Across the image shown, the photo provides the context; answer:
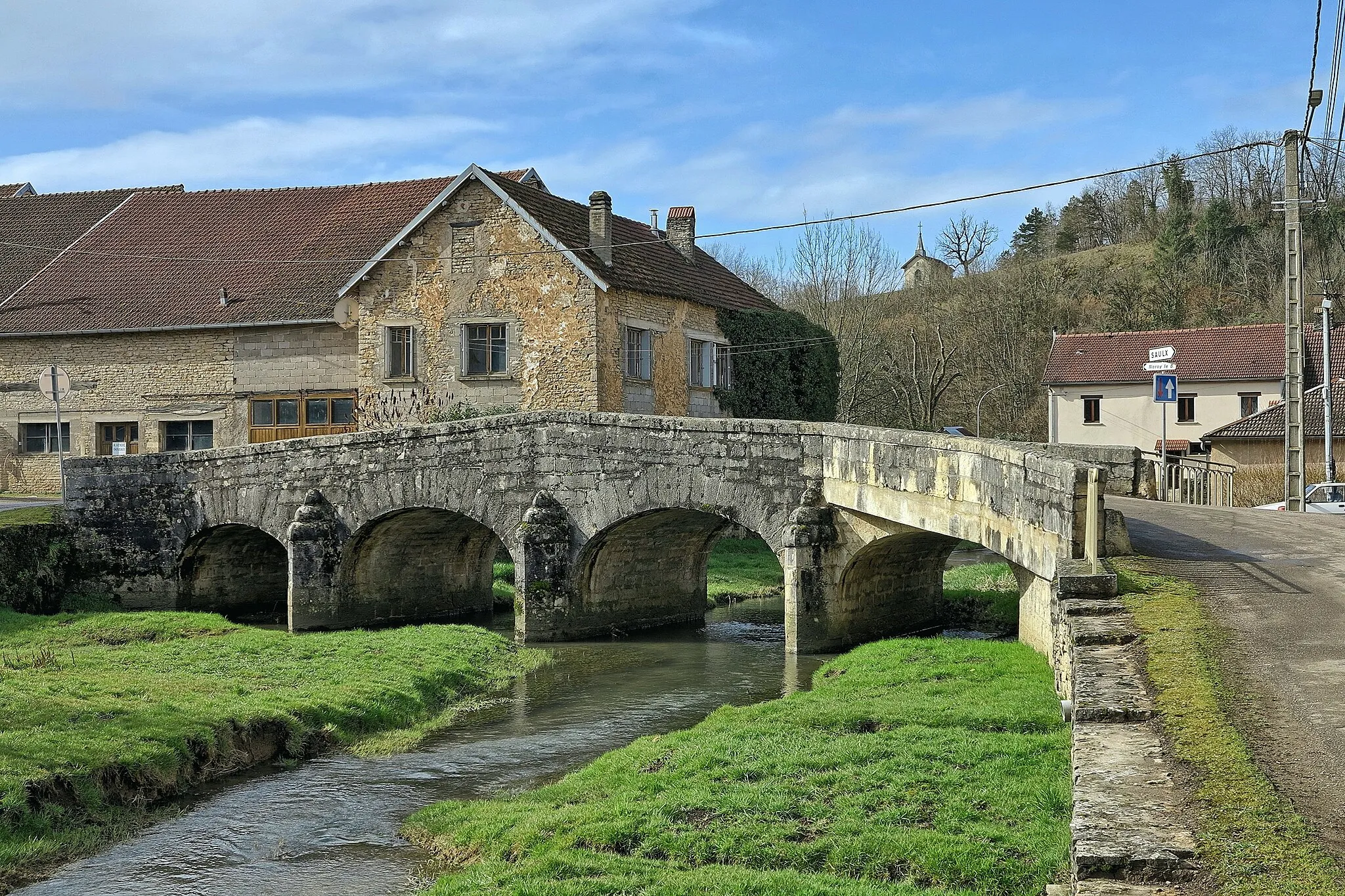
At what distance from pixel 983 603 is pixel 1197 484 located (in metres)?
6.52

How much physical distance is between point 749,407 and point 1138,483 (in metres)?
14.0

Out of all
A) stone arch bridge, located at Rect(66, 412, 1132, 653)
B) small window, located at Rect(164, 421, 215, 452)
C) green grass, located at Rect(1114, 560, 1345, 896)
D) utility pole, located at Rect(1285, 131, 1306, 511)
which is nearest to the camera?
green grass, located at Rect(1114, 560, 1345, 896)

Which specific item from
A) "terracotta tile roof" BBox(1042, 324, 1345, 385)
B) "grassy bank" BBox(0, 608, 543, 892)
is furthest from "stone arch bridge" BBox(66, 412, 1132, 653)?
"terracotta tile roof" BBox(1042, 324, 1345, 385)

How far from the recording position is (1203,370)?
4744 cm

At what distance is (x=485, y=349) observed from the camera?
28.5 metres

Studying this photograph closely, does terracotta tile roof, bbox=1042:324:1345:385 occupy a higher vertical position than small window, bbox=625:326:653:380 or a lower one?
higher

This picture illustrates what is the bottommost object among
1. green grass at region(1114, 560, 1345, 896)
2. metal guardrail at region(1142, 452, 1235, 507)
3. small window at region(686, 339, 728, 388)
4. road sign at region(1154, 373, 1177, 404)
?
green grass at region(1114, 560, 1345, 896)

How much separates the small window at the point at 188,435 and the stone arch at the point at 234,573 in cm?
551

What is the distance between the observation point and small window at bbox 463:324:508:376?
93.1 ft

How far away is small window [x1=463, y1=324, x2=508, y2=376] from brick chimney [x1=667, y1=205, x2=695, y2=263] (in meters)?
6.92

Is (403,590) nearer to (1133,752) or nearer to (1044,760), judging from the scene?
(1044,760)

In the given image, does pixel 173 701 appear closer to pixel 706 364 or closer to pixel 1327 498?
pixel 706 364

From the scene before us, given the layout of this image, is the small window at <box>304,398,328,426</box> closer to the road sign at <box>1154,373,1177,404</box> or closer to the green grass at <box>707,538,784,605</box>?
the green grass at <box>707,538,784,605</box>

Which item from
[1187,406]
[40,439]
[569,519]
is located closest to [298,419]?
[40,439]
